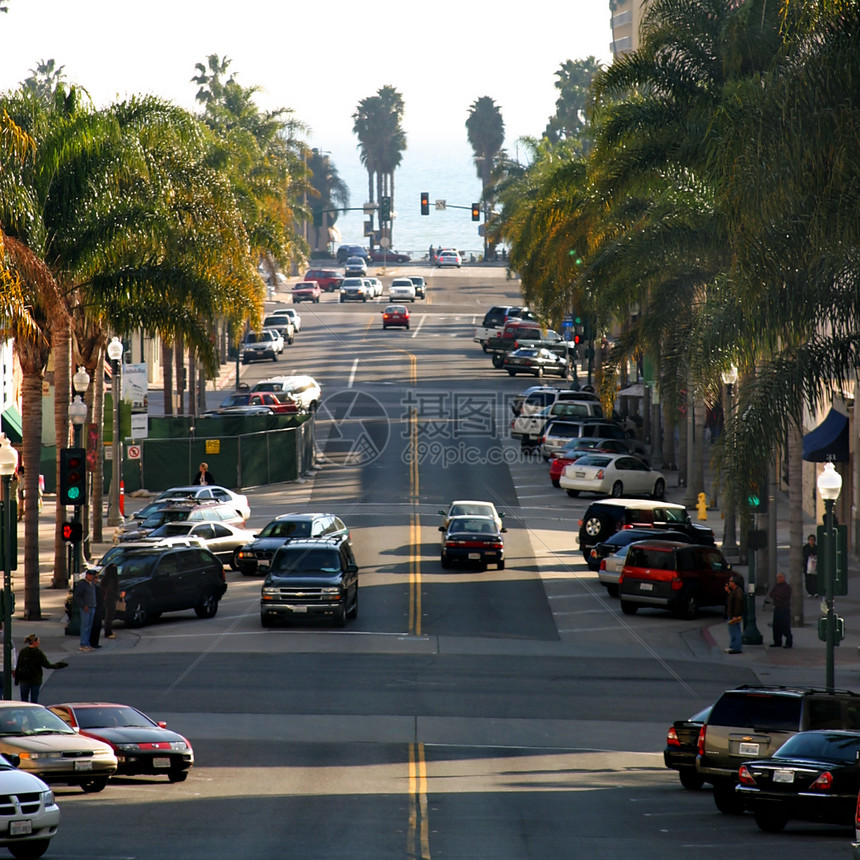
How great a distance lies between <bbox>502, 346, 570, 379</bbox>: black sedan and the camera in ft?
253

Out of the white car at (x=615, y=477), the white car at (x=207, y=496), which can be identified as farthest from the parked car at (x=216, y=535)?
the white car at (x=615, y=477)

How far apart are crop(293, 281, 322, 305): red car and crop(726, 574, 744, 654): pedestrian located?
287 feet

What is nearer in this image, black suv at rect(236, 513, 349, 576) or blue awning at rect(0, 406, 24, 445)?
black suv at rect(236, 513, 349, 576)

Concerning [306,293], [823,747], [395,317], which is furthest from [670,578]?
[306,293]

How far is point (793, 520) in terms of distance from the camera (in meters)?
32.3

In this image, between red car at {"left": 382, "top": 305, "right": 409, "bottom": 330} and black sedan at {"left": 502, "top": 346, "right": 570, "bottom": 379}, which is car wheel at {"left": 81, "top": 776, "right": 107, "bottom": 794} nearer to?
black sedan at {"left": 502, "top": 346, "right": 570, "bottom": 379}

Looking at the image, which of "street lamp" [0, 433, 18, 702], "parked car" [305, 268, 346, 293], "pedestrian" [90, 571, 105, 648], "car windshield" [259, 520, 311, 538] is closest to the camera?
"street lamp" [0, 433, 18, 702]

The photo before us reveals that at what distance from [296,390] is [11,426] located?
17.2 metres

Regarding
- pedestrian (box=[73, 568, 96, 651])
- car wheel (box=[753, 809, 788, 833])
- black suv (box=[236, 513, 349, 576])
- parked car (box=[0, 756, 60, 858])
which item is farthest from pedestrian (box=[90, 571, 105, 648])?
car wheel (box=[753, 809, 788, 833])

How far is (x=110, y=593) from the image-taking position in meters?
30.6

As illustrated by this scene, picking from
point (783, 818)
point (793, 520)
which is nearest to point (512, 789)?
point (783, 818)

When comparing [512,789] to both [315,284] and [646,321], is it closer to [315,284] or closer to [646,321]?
[646,321]

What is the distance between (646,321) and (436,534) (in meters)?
9.48

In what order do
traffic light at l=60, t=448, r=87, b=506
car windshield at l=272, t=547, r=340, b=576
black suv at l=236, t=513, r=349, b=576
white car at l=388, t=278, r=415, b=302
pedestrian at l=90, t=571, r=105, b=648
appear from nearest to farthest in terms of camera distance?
pedestrian at l=90, t=571, r=105, b=648 → car windshield at l=272, t=547, r=340, b=576 → traffic light at l=60, t=448, r=87, b=506 → black suv at l=236, t=513, r=349, b=576 → white car at l=388, t=278, r=415, b=302
